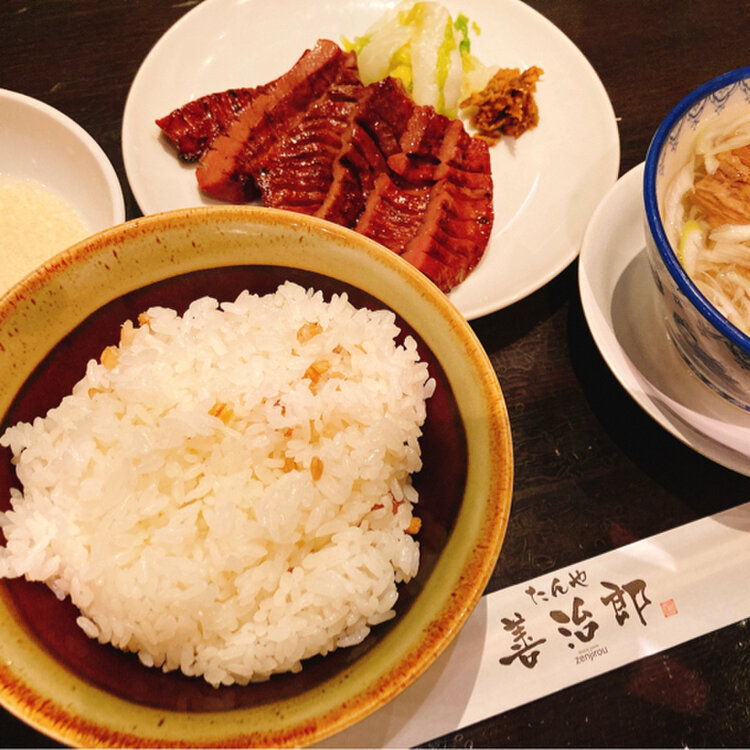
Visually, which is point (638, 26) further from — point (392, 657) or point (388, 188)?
point (392, 657)

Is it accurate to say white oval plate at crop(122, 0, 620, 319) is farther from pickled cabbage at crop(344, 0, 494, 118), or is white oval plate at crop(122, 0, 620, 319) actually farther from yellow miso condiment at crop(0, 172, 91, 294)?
yellow miso condiment at crop(0, 172, 91, 294)

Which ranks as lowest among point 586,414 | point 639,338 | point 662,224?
point 586,414

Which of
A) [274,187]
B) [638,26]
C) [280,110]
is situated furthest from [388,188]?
[638,26]

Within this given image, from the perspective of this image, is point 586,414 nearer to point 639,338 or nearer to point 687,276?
point 639,338

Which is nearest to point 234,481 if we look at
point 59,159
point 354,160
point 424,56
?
point 354,160

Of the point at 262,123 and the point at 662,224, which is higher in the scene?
the point at 262,123

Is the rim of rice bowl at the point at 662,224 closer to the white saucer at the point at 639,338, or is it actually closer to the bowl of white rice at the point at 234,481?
the white saucer at the point at 639,338
